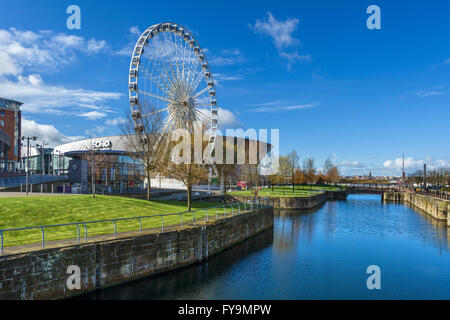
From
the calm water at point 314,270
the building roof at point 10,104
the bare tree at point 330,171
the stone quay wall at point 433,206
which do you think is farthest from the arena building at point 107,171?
the bare tree at point 330,171

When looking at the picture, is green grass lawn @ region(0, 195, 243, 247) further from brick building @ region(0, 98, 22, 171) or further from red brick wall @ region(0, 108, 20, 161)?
red brick wall @ region(0, 108, 20, 161)

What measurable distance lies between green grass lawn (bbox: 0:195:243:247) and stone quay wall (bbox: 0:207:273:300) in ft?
7.49

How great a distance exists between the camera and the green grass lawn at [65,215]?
18.9 m

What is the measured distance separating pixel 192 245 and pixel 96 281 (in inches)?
298

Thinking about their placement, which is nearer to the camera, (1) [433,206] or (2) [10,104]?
(1) [433,206]

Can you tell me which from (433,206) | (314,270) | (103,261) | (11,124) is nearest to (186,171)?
(314,270)

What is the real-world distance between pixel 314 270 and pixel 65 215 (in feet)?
57.2

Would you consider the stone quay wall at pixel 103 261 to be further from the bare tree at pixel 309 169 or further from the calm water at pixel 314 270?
the bare tree at pixel 309 169

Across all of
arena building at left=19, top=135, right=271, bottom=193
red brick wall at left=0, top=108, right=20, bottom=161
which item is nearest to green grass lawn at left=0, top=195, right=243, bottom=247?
arena building at left=19, top=135, right=271, bottom=193

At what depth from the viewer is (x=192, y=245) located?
2336cm

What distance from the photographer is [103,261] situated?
1734 centimetres

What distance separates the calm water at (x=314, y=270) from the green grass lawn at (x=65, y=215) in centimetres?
434

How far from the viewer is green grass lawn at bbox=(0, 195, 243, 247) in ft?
62.0

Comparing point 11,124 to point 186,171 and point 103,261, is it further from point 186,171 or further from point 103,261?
point 103,261
